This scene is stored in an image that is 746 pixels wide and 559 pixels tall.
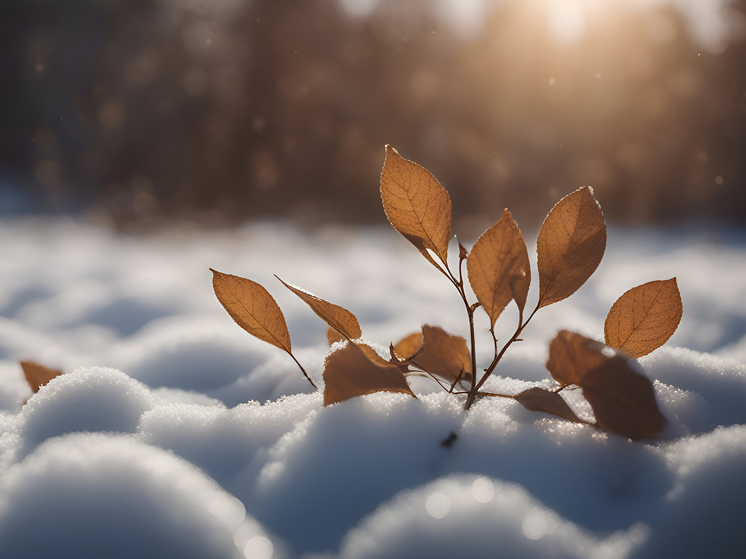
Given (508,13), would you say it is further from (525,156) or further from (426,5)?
(525,156)

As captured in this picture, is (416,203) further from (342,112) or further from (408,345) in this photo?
(342,112)

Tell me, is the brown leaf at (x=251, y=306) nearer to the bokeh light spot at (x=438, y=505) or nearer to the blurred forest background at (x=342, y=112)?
the bokeh light spot at (x=438, y=505)

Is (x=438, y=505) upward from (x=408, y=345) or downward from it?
downward

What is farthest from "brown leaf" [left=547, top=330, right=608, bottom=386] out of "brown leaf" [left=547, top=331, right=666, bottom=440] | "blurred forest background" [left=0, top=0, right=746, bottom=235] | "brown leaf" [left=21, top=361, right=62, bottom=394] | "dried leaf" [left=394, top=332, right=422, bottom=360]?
"blurred forest background" [left=0, top=0, right=746, bottom=235]

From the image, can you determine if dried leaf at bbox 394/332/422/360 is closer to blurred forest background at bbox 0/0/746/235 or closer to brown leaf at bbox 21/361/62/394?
brown leaf at bbox 21/361/62/394

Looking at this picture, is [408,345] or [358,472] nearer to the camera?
[358,472]

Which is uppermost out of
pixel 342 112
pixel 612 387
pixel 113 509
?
pixel 342 112

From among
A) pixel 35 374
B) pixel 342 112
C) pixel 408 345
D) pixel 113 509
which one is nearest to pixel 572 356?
pixel 408 345
